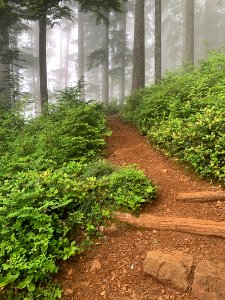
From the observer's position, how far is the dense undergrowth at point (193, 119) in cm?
580

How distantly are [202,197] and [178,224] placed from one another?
0.87 m

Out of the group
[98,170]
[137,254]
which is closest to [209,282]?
[137,254]

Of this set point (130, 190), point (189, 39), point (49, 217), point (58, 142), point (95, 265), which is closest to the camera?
point (95, 265)

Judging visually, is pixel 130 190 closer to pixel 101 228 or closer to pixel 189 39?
pixel 101 228

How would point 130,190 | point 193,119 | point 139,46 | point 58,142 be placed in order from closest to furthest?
1. point 130,190
2. point 193,119
3. point 58,142
4. point 139,46

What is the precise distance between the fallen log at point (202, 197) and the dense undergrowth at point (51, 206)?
24.0 inches

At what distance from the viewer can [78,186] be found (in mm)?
4957

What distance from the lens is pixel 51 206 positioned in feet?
15.0

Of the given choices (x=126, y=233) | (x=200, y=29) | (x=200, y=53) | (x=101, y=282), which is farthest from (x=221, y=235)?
(x=200, y=29)

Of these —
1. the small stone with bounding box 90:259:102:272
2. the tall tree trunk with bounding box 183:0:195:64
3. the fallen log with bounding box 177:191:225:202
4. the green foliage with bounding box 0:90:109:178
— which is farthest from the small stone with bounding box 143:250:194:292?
the tall tree trunk with bounding box 183:0:195:64

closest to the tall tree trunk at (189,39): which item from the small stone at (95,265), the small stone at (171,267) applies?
the small stone at (171,267)

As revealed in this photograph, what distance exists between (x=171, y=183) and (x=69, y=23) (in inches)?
1528

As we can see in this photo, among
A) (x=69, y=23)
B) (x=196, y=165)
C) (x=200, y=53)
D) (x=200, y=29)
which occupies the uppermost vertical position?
(x=69, y=23)

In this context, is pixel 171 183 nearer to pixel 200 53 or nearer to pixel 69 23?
pixel 200 53
